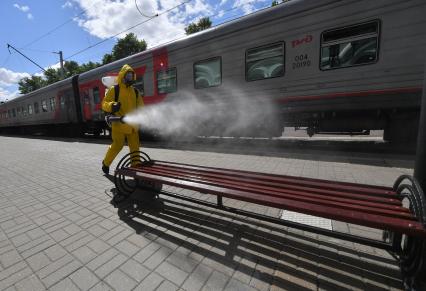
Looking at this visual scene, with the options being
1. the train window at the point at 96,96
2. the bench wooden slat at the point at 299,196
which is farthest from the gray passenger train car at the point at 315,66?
the train window at the point at 96,96

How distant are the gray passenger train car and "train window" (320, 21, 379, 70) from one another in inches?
0.7

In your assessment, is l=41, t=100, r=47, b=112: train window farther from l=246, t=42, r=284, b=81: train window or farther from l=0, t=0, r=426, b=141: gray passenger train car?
l=246, t=42, r=284, b=81: train window

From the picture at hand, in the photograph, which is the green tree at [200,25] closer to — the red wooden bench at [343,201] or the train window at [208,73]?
the train window at [208,73]

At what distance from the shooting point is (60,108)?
14.7 metres

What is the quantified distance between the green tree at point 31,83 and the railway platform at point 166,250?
256 feet

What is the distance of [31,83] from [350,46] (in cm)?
8273

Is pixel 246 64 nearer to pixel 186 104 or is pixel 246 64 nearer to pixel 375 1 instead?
pixel 186 104

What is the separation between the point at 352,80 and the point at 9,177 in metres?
7.88

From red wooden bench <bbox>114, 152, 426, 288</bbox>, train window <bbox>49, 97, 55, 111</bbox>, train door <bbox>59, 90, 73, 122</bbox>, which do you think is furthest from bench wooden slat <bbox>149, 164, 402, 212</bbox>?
train window <bbox>49, 97, 55, 111</bbox>

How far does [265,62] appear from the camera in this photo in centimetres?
636

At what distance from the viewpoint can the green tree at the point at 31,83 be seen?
6606 cm

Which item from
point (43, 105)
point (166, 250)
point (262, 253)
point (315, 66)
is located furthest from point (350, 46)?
point (43, 105)

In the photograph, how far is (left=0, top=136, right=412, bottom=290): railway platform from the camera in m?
1.87

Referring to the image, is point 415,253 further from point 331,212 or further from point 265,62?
point 265,62
